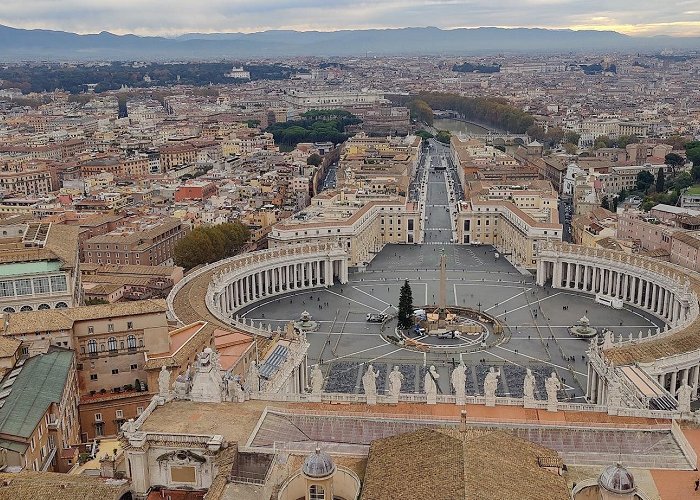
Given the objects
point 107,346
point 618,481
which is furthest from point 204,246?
point 618,481

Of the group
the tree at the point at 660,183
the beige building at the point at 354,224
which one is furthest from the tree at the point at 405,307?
the tree at the point at 660,183

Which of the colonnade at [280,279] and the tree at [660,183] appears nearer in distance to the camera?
the colonnade at [280,279]

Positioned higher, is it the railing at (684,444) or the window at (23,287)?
the window at (23,287)

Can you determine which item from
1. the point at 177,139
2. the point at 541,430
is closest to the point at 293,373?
the point at 541,430

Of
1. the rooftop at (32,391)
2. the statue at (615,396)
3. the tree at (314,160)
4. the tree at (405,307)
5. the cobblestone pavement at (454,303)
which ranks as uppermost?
the rooftop at (32,391)

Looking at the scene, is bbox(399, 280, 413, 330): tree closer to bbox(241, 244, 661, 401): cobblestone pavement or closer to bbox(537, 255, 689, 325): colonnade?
bbox(241, 244, 661, 401): cobblestone pavement

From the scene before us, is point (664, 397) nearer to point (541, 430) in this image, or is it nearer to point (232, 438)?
point (541, 430)

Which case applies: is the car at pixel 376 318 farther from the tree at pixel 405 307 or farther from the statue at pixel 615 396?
the statue at pixel 615 396
